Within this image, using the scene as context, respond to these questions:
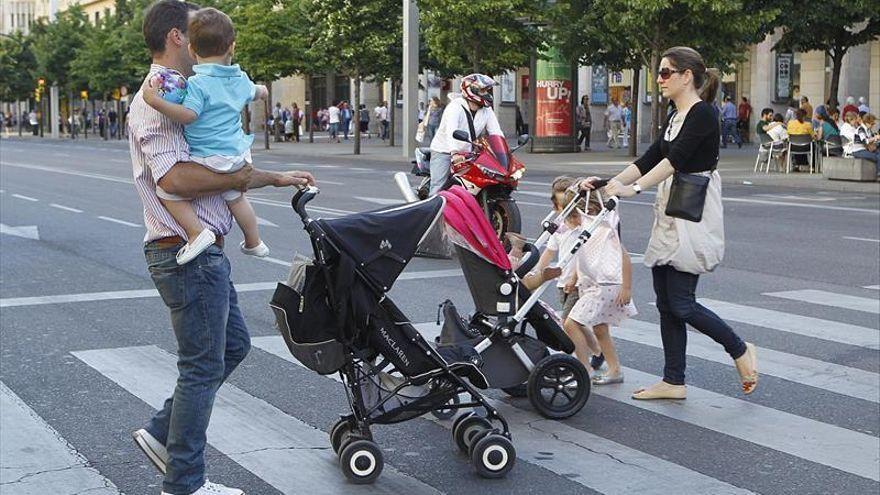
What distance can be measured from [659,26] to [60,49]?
6043 centimetres

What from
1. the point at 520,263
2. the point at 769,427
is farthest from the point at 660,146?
the point at 769,427

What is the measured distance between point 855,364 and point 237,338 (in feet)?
15.0

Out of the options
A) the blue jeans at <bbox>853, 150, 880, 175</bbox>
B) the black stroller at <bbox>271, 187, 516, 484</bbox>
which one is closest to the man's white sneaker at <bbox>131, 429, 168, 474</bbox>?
the black stroller at <bbox>271, 187, 516, 484</bbox>

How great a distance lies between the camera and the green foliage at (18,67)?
92938 mm

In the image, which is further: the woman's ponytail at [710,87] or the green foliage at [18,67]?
the green foliage at [18,67]

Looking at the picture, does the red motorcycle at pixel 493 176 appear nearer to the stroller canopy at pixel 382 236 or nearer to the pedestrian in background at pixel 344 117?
the stroller canopy at pixel 382 236

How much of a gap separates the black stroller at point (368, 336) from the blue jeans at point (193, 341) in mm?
586

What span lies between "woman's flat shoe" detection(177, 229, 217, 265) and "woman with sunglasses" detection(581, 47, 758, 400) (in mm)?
2558

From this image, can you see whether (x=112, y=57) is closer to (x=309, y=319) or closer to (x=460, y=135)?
(x=460, y=135)

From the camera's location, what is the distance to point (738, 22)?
31062mm

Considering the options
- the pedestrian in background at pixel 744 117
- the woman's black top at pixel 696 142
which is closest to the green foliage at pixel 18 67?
the pedestrian in background at pixel 744 117

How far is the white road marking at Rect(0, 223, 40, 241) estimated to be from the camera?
51.2ft

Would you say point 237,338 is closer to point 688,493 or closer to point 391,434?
point 391,434

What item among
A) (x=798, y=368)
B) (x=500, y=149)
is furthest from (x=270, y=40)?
(x=798, y=368)
